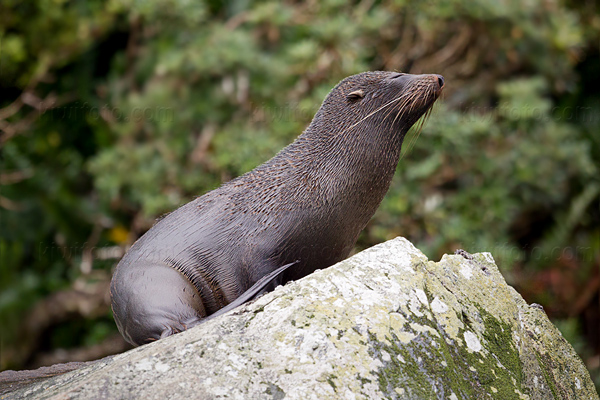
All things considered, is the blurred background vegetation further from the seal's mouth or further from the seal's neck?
the seal's mouth

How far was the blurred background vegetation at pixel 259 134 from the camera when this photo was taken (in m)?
9.41

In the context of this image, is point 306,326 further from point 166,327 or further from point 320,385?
point 166,327

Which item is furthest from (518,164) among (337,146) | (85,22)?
(85,22)

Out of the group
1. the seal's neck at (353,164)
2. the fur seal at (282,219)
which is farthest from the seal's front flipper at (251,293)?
the seal's neck at (353,164)

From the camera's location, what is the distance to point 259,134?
9.30 metres

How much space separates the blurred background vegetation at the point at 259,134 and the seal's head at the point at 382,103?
4.20m

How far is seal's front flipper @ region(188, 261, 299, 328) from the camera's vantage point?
390 cm

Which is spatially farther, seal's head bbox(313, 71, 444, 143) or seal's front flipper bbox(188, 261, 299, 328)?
seal's head bbox(313, 71, 444, 143)

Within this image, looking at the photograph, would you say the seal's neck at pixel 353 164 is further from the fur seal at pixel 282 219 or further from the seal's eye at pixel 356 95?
the seal's eye at pixel 356 95

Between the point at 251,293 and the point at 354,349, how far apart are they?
33.8 inches
